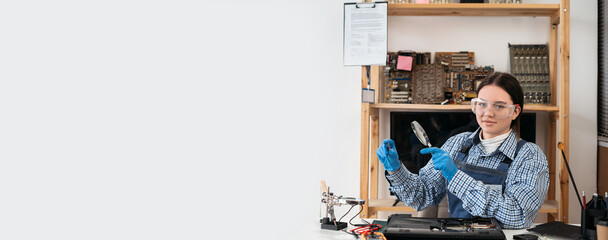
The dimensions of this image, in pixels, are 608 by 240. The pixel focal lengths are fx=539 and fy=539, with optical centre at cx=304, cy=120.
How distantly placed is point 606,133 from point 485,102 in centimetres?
139

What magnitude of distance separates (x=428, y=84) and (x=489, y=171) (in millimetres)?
1086

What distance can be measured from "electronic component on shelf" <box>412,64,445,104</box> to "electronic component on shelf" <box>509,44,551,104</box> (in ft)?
1.42

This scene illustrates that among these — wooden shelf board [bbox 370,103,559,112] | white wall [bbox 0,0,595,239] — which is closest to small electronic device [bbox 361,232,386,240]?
wooden shelf board [bbox 370,103,559,112]

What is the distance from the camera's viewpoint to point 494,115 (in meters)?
2.24

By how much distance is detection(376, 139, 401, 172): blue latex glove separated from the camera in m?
2.11

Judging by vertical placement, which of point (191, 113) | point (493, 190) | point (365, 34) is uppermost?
point (365, 34)

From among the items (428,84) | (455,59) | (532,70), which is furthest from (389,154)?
(532,70)

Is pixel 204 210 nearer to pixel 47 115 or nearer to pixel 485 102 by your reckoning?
pixel 47 115

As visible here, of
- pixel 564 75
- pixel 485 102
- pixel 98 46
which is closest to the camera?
pixel 485 102

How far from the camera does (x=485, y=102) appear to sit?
7.38 feet

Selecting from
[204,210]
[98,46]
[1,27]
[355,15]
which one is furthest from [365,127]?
[1,27]

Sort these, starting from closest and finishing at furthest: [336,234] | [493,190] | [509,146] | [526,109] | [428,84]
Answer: [336,234] < [493,190] < [509,146] < [526,109] < [428,84]

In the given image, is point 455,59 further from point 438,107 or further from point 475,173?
point 475,173

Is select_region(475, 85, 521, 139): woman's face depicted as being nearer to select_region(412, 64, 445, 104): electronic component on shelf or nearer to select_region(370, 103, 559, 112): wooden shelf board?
select_region(370, 103, 559, 112): wooden shelf board
